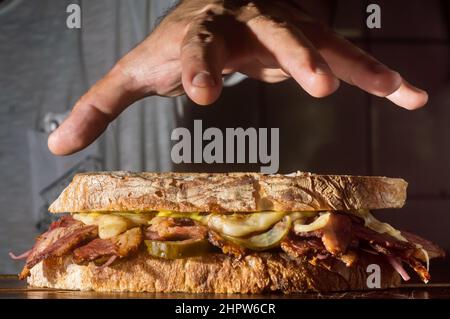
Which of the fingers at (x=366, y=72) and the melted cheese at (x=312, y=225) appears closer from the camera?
the melted cheese at (x=312, y=225)

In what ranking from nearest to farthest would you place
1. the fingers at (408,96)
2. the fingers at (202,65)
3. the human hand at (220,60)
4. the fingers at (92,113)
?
the fingers at (202,65), the human hand at (220,60), the fingers at (92,113), the fingers at (408,96)

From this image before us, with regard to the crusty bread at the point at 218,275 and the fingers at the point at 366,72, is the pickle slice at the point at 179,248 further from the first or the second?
the fingers at the point at 366,72

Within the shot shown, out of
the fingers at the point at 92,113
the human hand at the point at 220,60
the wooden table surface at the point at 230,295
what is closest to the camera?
the wooden table surface at the point at 230,295

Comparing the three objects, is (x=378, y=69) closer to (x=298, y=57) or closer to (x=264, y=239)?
(x=298, y=57)

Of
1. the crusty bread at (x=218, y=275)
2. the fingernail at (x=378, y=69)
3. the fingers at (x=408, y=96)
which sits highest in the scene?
the fingernail at (x=378, y=69)

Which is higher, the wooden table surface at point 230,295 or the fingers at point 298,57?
the fingers at point 298,57

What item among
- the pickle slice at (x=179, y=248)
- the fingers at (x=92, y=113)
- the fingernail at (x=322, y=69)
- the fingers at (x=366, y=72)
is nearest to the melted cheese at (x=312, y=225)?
the pickle slice at (x=179, y=248)

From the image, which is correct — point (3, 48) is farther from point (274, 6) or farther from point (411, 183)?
point (411, 183)
